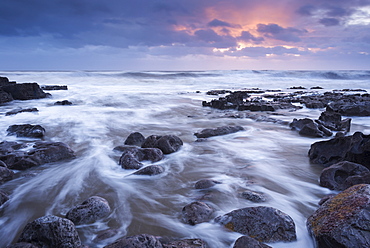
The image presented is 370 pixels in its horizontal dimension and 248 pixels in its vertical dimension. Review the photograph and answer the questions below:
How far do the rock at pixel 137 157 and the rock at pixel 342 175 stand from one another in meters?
2.71

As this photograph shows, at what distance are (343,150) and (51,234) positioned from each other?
13.9 feet

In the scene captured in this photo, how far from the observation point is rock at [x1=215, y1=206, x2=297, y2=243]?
2.40m

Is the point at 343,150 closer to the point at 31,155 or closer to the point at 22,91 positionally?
the point at 31,155

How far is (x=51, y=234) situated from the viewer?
7.06 feet

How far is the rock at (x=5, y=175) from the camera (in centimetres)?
386

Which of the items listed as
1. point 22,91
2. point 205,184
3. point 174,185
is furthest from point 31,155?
point 22,91

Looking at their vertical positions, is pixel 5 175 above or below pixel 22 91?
below

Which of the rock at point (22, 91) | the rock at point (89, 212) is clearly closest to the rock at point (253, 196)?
the rock at point (89, 212)

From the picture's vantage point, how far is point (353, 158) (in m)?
3.85

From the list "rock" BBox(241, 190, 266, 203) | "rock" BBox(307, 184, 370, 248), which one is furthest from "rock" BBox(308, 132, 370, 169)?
"rock" BBox(241, 190, 266, 203)

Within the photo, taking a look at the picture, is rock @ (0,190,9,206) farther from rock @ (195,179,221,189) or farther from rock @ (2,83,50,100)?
rock @ (2,83,50,100)

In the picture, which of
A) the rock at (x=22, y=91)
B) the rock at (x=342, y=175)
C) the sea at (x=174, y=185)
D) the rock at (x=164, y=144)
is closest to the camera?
the sea at (x=174, y=185)

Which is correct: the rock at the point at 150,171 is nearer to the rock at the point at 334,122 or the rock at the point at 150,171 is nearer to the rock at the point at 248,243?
the rock at the point at 248,243

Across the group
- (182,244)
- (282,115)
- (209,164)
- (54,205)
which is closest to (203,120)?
(282,115)
